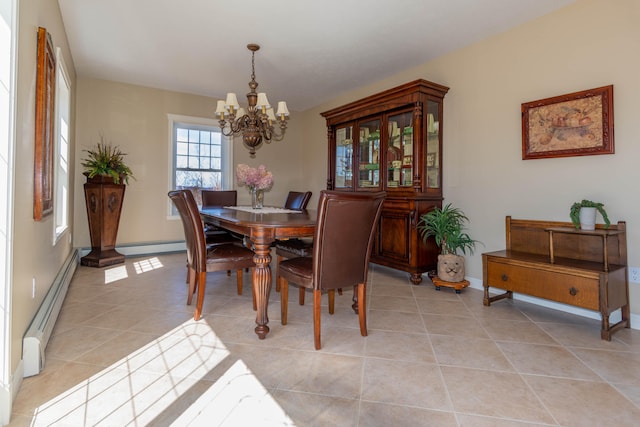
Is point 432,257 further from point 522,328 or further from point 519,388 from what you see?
point 519,388

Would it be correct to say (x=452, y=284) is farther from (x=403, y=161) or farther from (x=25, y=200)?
(x=25, y=200)

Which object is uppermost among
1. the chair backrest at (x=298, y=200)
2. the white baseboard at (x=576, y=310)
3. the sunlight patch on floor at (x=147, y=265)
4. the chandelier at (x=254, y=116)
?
the chandelier at (x=254, y=116)

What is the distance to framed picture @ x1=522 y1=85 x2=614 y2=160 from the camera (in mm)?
2539

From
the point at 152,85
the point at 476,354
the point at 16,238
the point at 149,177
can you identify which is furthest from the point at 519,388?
the point at 152,85

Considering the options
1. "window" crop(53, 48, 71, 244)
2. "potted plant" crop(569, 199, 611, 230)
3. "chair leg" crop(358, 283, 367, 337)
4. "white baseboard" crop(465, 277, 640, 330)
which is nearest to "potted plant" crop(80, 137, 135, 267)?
"window" crop(53, 48, 71, 244)

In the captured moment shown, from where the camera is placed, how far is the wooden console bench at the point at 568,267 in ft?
7.43

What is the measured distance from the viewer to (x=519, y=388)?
1634 mm

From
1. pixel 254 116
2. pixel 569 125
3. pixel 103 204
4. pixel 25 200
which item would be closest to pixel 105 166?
pixel 103 204

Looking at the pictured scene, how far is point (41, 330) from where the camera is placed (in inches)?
73.5

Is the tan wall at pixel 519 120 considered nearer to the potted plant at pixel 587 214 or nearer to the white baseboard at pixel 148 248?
the potted plant at pixel 587 214

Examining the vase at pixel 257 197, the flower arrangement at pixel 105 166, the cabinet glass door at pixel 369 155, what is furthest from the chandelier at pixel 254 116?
the flower arrangement at pixel 105 166

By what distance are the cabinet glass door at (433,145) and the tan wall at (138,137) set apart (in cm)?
366

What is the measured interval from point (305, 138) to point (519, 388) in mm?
5509

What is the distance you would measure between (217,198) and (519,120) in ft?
11.7
